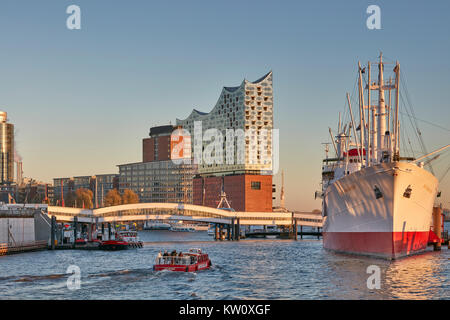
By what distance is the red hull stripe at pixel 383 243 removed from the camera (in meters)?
68.3

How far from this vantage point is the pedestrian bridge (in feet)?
493

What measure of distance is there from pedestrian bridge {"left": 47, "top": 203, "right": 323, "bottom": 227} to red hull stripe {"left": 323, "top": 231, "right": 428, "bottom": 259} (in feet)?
265

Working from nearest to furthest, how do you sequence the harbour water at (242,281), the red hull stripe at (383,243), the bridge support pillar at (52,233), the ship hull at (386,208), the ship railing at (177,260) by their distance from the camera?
1. the harbour water at (242,281)
2. the ship railing at (177,260)
3. the ship hull at (386,208)
4. the red hull stripe at (383,243)
5. the bridge support pillar at (52,233)

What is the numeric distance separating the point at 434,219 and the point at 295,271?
4441 cm

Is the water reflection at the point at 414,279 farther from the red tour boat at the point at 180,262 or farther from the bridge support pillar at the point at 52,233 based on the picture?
the bridge support pillar at the point at 52,233

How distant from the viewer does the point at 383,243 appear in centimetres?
6925

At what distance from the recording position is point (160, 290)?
48.1m

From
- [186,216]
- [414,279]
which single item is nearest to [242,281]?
[414,279]

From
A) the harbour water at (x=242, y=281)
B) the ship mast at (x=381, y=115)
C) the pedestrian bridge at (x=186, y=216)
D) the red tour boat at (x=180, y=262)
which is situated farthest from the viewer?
the pedestrian bridge at (x=186, y=216)

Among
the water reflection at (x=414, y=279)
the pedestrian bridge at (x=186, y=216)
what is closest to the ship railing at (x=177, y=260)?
the water reflection at (x=414, y=279)

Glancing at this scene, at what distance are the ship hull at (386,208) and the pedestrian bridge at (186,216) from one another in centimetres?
8362

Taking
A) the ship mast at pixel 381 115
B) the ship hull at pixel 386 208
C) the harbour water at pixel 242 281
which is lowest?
the harbour water at pixel 242 281
